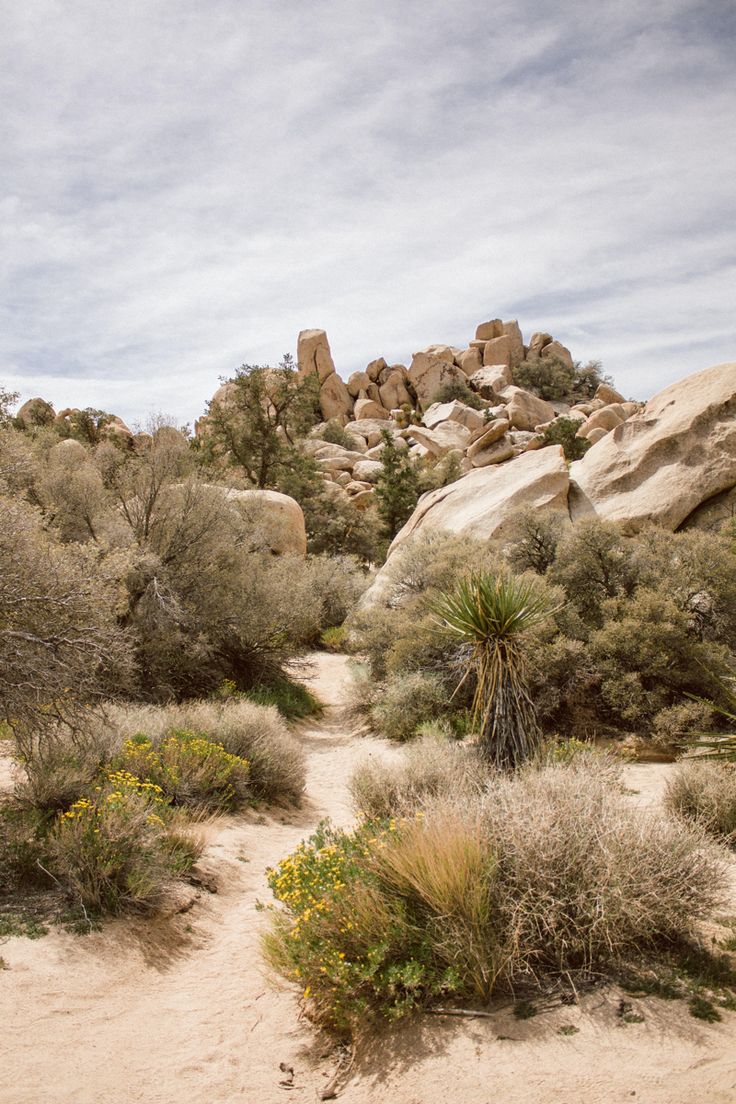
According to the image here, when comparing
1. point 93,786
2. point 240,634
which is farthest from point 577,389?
point 93,786

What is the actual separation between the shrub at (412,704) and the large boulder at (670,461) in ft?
22.0

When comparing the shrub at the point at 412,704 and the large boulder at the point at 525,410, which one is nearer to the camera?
the shrub at the point at 412,704

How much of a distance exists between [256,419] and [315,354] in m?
32.9

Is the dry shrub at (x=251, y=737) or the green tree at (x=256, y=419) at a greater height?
the green tree at (x=256, y=419)

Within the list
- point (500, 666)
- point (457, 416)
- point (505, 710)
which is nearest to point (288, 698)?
point (505, 710)

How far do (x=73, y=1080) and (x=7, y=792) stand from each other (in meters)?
4.17

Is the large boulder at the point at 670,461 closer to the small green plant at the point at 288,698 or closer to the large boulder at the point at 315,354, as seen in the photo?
the small green plant at the point at 288,698

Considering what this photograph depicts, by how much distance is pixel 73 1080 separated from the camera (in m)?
3.79

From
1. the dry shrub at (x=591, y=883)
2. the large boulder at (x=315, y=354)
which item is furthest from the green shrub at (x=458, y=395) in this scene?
the dry shrub at (x=591, y=883)

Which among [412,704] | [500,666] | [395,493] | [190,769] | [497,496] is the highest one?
[395,493]

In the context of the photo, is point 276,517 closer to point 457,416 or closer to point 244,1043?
point 244,1043

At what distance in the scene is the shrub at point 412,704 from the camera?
39.9 feet

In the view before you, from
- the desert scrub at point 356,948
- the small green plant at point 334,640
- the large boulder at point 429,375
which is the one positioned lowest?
the small green plant at point 334,640

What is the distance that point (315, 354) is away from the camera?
62.4 metres
